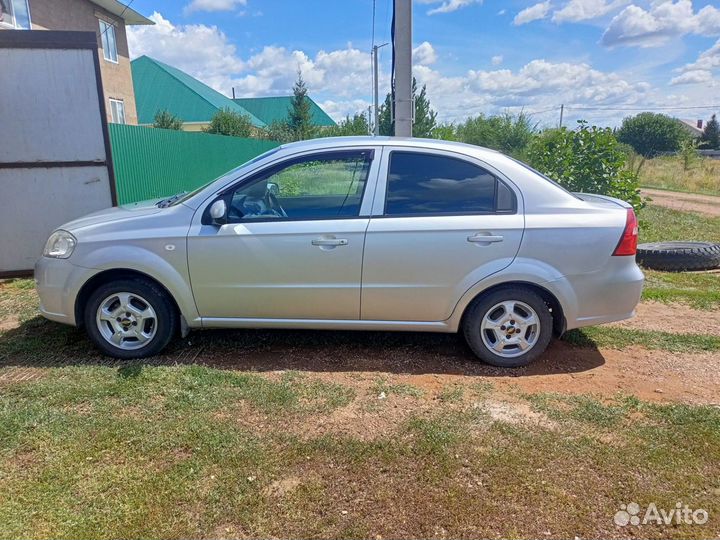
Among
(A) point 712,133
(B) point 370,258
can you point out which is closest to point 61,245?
(B) point 370,258

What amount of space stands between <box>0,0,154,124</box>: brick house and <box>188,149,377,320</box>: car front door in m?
16.8

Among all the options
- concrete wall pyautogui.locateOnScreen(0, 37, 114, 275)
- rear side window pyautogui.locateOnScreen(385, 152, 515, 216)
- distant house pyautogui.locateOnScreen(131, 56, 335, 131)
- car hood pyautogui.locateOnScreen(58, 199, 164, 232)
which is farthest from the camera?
distant house pyautogui.locateOnScreen(131, 56, 335, 131)

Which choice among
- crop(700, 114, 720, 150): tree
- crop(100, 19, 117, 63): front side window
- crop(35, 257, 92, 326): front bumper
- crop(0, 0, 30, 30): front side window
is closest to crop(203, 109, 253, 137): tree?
crop(100, 19, 117, 63): front side window

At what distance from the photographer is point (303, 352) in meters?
4.16

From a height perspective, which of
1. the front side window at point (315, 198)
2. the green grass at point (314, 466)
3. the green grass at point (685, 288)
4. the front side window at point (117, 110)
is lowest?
the green grass at point (314, 466)

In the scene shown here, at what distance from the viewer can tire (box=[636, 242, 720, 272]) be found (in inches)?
266

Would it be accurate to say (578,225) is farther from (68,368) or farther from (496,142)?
(496,142)

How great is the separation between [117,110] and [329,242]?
75.7 ft

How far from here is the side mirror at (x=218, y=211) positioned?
3.68m

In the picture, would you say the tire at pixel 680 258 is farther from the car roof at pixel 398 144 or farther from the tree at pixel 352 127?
the tree at pixel 352 127

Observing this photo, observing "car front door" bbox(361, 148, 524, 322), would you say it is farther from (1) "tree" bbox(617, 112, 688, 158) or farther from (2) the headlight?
(1) "tree" bbox(617, 112, 688, 158)

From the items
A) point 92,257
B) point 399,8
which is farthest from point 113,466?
point 399,8

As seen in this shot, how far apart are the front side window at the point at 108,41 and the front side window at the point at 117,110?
1.78 m

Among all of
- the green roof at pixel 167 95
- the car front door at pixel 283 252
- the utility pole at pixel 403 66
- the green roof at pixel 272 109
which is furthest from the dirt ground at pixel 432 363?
the green roof at pixel 272 109
